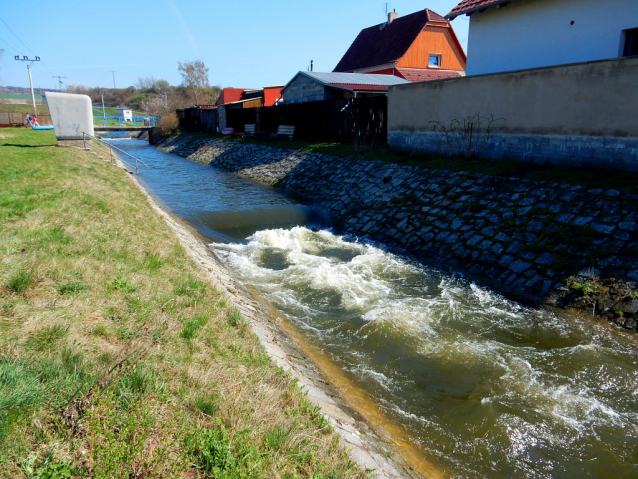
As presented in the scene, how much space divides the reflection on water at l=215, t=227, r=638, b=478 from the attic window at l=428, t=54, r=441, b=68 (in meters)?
27.9

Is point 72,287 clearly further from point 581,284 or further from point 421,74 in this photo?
point 421,74

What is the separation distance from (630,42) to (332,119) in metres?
12.8

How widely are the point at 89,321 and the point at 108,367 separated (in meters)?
1.09

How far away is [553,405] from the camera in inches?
198

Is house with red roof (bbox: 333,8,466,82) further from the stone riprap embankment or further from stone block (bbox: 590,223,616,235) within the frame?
stone block (bbox: 590,223,616,235)

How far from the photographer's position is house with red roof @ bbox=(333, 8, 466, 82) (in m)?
31.0

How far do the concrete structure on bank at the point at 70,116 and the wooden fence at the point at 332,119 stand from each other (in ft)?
35.7

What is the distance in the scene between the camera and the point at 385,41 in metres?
33.9

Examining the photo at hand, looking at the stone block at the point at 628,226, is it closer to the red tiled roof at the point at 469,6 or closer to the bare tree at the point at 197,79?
the red tiled roof at the point at 469,6

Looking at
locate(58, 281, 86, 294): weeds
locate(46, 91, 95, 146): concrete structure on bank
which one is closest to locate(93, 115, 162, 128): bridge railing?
locate(46, 91, 95, 146): concrete structure on bank

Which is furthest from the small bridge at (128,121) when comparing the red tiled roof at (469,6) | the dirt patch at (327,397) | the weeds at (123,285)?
the weeds at (123,285)

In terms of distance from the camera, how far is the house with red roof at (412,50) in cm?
3097

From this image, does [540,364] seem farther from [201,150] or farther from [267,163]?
[201,150]

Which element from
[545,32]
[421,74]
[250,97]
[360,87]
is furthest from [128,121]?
[545,32]
